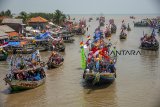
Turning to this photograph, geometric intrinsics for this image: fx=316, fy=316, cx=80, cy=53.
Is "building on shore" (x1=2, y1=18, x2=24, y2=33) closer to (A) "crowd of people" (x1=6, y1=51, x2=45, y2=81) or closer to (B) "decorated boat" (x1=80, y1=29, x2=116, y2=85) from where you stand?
(A) "crowd of people" (x1=6, y1=51, x2=45, y2=81)

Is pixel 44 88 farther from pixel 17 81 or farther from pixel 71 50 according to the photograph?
pixel 71 50

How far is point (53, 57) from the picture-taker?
79.9 ft

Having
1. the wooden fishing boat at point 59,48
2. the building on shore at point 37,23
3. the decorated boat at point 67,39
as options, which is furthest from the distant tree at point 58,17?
the wooden fishing boat at point 59,48

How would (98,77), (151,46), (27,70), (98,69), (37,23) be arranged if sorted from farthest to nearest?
(37,23) < (151,46) < (98,69) < (27,70) < (98,77)

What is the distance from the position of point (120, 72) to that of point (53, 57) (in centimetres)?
537

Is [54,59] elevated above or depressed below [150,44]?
below

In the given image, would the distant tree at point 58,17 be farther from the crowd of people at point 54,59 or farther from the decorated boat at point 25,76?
the decorated boat at point 25,76

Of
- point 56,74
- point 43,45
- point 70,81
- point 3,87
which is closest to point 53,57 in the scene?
point 56,74

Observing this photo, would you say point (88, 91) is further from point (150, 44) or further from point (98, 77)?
point (150, 44)

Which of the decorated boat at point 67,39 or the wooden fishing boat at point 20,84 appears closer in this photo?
the wooden fishing boat at point 20,84

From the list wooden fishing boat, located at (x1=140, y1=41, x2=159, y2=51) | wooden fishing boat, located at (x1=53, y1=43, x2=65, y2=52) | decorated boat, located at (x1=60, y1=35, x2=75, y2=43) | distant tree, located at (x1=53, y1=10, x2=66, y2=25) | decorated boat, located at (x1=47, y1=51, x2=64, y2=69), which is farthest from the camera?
distant tree, located at (x1=53, y1=10, x2=66, y2=25)

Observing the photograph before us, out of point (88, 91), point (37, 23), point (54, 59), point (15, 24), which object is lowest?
point (88, 91)

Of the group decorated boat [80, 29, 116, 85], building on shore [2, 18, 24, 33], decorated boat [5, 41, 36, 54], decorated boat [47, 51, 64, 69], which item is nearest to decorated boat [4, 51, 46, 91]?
decorated boat [80, 29, 116, 85]

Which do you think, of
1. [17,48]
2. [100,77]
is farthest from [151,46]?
[100,77]
